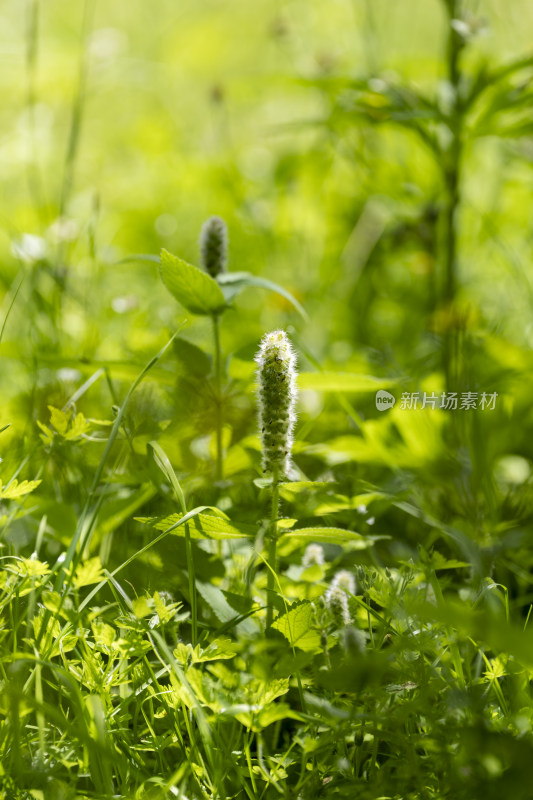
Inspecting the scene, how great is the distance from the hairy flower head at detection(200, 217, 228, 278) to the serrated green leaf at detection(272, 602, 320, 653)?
0.61 metres

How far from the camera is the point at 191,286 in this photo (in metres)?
1.11

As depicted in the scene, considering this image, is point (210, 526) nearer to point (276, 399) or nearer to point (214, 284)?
point (276, 399)

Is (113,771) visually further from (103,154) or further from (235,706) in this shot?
(103,154)

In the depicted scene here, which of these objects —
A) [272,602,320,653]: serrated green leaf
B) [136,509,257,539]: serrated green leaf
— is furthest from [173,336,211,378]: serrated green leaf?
[272,602,320,653]: serrated green leaf

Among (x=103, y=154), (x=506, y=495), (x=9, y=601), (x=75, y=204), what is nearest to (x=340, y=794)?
(x=9, y=601)

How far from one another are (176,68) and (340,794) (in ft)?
11.5

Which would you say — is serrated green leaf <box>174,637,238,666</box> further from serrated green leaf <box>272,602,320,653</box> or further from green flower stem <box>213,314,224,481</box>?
green flower stem <box>213,314,224,481</box>

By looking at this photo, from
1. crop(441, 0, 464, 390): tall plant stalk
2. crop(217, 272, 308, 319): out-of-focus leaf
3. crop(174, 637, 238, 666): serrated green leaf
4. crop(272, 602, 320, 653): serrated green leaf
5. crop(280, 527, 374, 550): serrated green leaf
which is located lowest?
crop(174, 637, 238, 666): serrated green leaf

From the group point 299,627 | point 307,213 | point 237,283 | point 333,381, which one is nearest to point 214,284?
point 237,283

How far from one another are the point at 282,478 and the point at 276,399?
13cm

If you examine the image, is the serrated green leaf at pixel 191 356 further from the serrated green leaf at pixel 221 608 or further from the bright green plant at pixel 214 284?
the serrated green leaf at pixel 221 608

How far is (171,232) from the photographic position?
2.83 meters

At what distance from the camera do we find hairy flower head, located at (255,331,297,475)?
878 millimetres

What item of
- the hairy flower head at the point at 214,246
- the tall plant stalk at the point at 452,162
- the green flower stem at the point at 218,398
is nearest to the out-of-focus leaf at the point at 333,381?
the green flower stem at the point at 218,398
